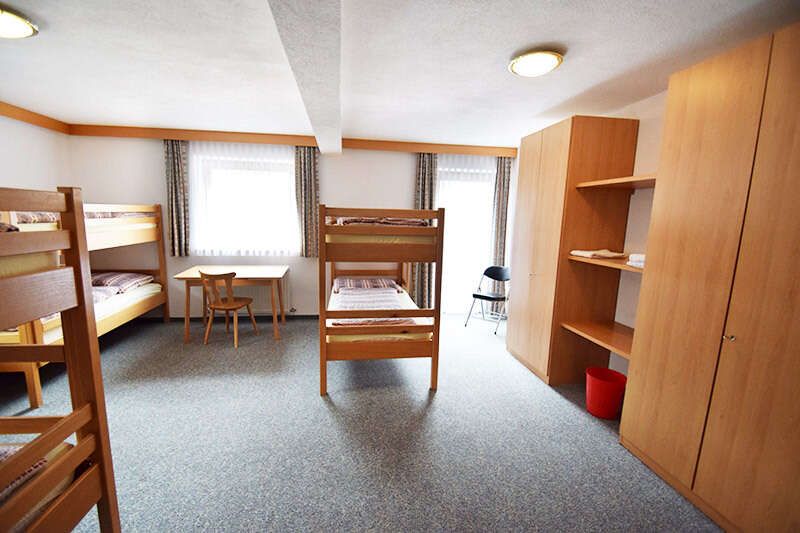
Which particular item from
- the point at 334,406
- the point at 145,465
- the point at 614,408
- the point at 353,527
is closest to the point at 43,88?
the point at 145,465

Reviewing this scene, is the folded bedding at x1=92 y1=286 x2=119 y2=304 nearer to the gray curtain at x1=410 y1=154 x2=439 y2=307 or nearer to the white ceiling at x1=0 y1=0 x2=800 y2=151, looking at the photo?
the white ceiling at x1=0 y1=0 x2=800 y2=151

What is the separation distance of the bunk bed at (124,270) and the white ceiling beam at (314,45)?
3.65 ft

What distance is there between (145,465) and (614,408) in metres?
2.92

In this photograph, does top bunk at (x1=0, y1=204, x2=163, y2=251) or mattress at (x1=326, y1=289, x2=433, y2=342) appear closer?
top bunk at (x1=0, y1=204, x2=163, y2=251)

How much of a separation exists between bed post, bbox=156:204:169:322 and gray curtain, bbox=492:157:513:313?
13.8ft

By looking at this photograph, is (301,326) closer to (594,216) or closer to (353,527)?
(353,527)

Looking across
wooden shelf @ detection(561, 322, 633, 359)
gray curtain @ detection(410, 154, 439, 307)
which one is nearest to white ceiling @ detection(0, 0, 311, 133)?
gray curtain @ detection(410, 154, 439, 307)

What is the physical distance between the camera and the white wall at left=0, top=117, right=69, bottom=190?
304cm

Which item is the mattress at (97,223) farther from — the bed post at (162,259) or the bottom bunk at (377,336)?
the bottom bunk at (377,336)

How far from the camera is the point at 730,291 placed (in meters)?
1.42

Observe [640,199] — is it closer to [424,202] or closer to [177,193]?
[424,202]

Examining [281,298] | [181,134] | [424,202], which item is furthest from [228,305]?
[424,202]

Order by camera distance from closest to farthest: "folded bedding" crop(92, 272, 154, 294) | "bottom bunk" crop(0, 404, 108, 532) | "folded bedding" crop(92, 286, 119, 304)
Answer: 1. "bottom bunk" crop(0, 404, 108, 532)
2. "folded bedding" crop(92, 286, 119, 304)
3. "folded bedding" crop(92, 272, 154, 294)

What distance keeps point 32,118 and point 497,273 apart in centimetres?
524
